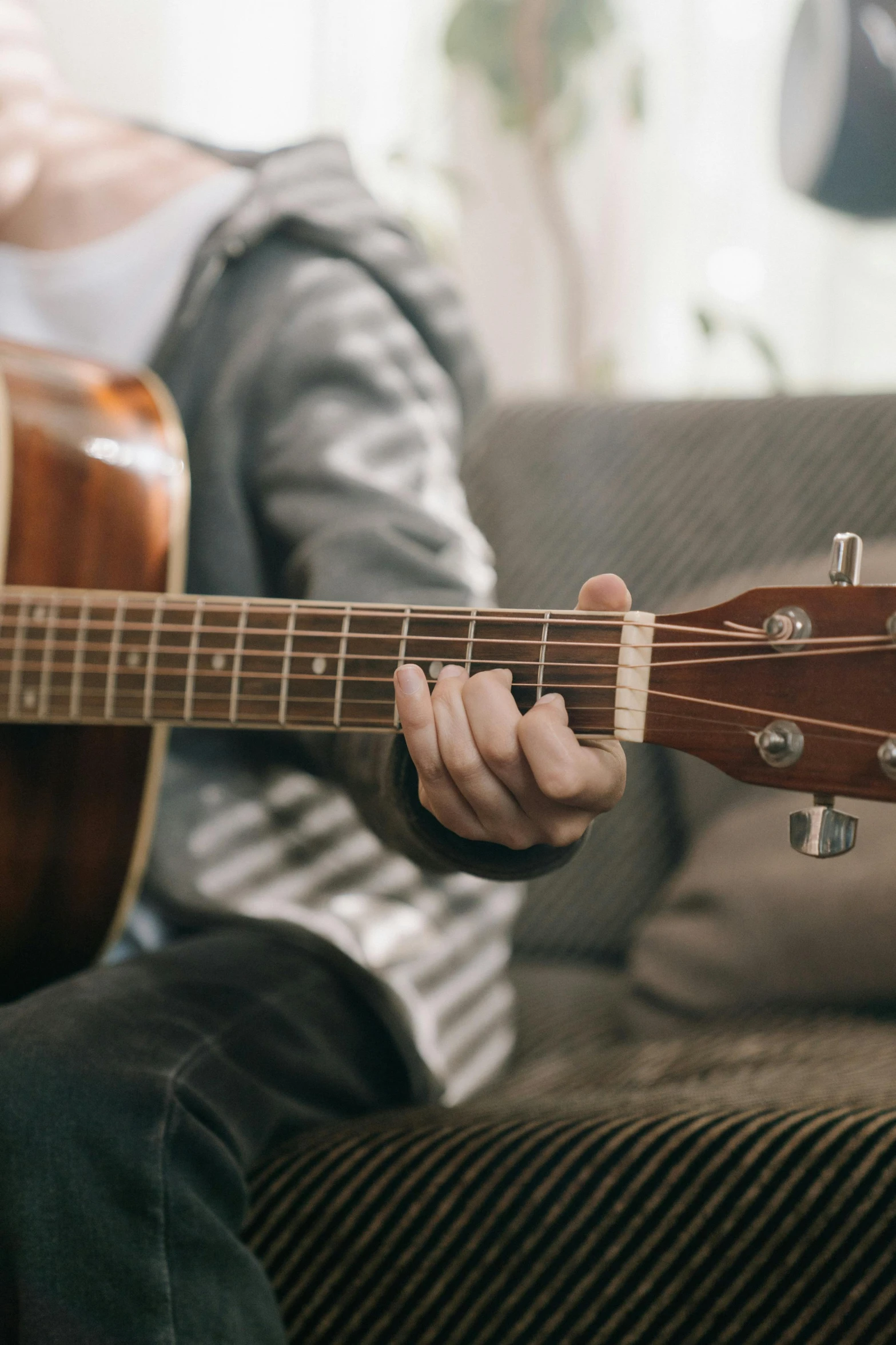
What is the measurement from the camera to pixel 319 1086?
2.24 feet

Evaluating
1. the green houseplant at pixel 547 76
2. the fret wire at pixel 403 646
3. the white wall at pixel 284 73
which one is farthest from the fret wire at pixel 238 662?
the white wall at pixel 284 73

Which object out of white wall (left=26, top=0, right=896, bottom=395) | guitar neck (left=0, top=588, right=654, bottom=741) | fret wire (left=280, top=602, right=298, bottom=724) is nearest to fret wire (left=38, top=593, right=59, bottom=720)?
guitar neck (left=0, top=588, right=654, bottom=741)

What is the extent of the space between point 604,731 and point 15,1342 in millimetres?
414

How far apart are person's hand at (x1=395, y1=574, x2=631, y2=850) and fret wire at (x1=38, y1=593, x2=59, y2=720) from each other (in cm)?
31

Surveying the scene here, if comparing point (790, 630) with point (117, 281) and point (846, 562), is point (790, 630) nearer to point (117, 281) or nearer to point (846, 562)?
point (846, 562)

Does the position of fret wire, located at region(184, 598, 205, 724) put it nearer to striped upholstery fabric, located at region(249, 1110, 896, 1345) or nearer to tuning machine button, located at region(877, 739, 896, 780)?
striped upholstery fabric, located at region(249, 1110, 896, 1345)

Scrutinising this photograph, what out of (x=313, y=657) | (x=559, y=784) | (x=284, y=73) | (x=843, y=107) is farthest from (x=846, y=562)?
(x=284, y=73)

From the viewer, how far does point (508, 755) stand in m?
0.47

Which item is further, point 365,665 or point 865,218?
point 865,218

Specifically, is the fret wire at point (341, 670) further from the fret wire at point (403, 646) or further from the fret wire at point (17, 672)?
the fret wire at point (17, 672)

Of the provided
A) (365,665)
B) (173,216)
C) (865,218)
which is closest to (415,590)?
(365,665)

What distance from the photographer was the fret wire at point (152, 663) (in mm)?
645

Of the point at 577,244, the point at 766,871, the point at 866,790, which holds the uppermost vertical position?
the point at 577,244

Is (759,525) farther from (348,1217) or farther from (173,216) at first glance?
(348,1217)
